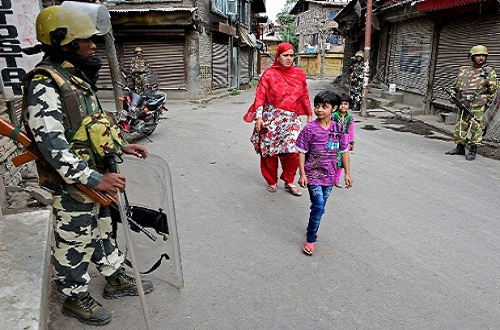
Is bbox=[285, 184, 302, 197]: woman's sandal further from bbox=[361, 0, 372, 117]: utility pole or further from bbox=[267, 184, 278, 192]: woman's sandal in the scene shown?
bbox=[361, 0, 372, 117]: utility pole

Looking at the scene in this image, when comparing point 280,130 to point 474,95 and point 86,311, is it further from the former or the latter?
point 474,95

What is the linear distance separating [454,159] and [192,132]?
5086 millimetres

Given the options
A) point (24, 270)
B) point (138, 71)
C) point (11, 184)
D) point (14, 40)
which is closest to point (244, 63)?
point (138, 71)

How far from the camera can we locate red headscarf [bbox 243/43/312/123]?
14.6 feet

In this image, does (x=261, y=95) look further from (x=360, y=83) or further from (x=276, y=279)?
(x=360, y=83)

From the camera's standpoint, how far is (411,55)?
1301cm

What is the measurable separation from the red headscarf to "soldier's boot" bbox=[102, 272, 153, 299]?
2.54 m

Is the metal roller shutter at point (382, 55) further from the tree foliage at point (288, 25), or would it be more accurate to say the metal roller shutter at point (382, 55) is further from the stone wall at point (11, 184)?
the tree foliage at point (288, 25)

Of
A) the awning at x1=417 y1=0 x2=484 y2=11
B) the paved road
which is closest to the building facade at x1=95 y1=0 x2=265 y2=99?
the awning at x1=417 y1=0 x2=484 y2=11

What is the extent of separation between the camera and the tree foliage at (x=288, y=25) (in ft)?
163

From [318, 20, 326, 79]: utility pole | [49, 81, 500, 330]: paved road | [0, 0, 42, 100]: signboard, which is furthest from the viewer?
[318, 20, 326, 79]: utility pole

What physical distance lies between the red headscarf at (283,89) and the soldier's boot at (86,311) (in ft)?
9.29

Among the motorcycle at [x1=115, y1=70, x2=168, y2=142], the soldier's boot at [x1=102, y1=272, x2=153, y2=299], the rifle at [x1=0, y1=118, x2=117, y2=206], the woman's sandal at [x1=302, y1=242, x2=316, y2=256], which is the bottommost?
the woman's sandal at [x1=302, y1=242, x2=316, y2=256]

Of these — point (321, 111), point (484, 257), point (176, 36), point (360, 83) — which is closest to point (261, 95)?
point (321, 111)
